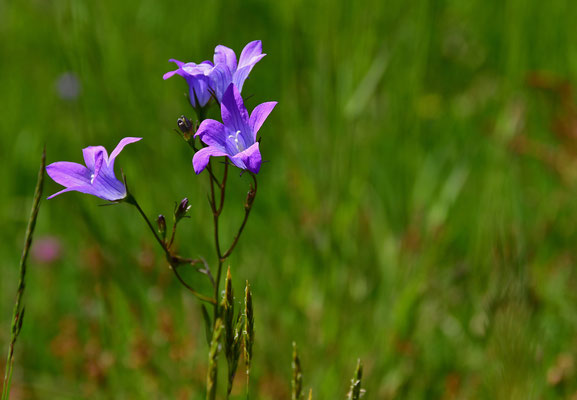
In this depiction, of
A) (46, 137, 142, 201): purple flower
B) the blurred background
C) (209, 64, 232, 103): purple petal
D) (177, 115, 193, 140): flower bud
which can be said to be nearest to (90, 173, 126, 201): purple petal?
(46, 137, 142, 201): purple flower

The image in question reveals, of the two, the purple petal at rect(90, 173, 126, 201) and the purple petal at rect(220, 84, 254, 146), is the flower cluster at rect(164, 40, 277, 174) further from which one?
the purple petal at rect(90, 173, 126, 201)

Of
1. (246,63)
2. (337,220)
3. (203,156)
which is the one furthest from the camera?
(337,220)

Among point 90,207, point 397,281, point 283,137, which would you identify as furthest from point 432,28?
point 90,207

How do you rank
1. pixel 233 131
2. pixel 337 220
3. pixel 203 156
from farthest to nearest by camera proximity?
1. pixel 337 220
2. pixel 233 131
3. pixel 203 156

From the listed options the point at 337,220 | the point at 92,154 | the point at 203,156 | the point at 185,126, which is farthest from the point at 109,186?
the point at 337,220

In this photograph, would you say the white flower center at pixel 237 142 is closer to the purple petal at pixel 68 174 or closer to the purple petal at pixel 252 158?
the purple petal at pixel 252 158

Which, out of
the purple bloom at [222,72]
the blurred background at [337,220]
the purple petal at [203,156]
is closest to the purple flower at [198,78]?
the purple bloom at [222,72]

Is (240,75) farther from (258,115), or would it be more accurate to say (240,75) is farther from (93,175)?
(93,175)
